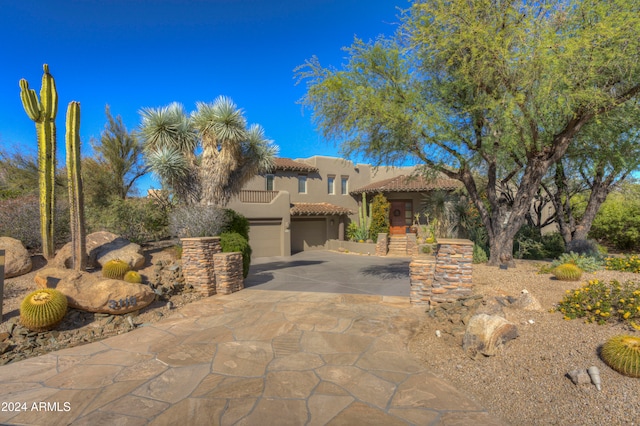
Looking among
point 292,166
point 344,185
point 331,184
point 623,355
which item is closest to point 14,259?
point 623,355

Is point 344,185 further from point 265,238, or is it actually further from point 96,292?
point 96,292

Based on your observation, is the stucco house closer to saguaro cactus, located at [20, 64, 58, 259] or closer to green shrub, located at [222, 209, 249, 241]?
green shrub, located at [222, 209, 249, 241]

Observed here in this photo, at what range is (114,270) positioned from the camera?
8.91 metres

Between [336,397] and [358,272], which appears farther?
[358,272]

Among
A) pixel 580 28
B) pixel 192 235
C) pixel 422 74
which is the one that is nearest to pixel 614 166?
pixel 580 28

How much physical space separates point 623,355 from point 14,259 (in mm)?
11917

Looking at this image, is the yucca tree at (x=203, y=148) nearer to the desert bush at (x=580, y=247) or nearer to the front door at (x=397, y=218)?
the desert bush at (x=580, y=247)

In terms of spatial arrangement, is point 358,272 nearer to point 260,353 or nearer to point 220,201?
point 220,201

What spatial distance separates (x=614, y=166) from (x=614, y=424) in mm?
10662

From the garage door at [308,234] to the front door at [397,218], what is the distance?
4.59 m

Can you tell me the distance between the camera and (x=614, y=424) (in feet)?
11.1

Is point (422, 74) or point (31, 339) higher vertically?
point (422, 74)

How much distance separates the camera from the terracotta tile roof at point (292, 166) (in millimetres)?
22969

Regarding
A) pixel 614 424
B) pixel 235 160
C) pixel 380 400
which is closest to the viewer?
pixel 614 424
